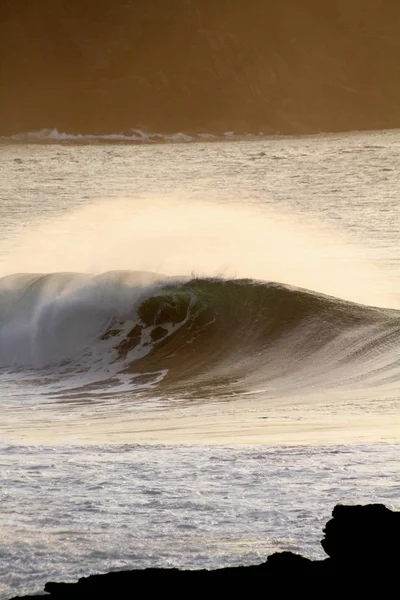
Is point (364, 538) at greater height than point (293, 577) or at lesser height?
greater

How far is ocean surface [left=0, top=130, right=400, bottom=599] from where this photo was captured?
6113 millimetres

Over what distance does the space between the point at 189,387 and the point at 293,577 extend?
848cm

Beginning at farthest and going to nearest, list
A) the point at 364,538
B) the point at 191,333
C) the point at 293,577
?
1. the point at 191,333
2. the point at 364,538
3. the point at 293,577

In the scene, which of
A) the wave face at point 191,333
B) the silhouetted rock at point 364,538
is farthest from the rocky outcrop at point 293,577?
the wave face at point 191,333

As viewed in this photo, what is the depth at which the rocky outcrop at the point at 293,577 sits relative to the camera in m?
4.98

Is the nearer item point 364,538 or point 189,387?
point 364,538

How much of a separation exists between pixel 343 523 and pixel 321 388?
22.2 ft

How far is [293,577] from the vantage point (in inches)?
200

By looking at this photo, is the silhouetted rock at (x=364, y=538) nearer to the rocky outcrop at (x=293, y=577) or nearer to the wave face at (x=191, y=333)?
the rocky outcrop at (x=293, y=577)

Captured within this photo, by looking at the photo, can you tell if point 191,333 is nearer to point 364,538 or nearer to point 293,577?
point 364,538

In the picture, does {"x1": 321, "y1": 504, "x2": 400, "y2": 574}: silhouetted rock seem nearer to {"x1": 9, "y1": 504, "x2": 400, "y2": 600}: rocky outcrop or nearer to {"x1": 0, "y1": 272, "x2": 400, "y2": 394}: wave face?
{"x1": 9, "y1": 504, "x2": 400, "y2": 600}: rocky outcrop

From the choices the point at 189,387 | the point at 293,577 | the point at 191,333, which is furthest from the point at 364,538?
the point at 191,333

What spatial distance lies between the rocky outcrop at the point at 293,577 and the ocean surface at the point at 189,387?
18 centimetres

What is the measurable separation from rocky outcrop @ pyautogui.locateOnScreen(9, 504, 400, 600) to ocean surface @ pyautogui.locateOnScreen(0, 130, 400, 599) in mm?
181
